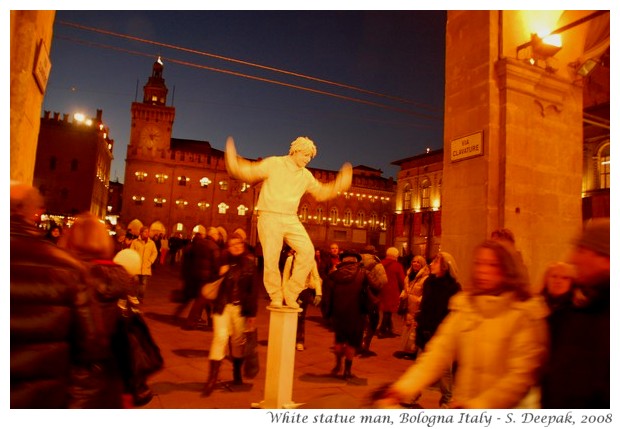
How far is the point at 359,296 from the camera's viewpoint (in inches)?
239

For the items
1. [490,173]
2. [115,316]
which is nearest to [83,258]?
[115,316]

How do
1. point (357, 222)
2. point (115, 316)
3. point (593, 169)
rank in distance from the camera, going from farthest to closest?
point (357, 222), point (593, 169), point (115, 316)

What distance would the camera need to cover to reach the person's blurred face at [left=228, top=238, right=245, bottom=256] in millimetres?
5133

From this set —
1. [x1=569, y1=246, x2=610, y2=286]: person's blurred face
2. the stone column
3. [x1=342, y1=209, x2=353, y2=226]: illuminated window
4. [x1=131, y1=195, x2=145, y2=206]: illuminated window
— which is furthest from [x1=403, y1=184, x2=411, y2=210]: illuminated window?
[x1=569, y1=246, x2=610, y2=286]: person's blurred face

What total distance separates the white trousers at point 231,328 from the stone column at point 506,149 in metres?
3.78

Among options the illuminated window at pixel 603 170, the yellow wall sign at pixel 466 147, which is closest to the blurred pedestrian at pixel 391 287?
the yellow wall sign at pixel 466 147

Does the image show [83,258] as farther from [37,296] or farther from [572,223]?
[572,223]

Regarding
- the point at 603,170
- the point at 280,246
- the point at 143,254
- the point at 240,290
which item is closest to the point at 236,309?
the point at 240,290

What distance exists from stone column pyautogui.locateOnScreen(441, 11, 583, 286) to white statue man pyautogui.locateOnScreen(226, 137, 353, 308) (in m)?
3.87

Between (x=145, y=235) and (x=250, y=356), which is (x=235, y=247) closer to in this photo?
(x=250, y=356)

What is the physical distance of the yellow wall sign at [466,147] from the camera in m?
7.03

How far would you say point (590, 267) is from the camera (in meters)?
→ 1.96
